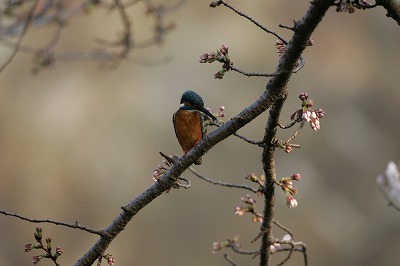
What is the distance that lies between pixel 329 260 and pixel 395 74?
15.1 ft

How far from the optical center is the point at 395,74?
1232cm

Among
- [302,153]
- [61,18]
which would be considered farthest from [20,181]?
[302,153]

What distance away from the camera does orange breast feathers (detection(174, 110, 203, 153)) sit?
11.0ft

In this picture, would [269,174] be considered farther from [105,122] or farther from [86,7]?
[105,122]

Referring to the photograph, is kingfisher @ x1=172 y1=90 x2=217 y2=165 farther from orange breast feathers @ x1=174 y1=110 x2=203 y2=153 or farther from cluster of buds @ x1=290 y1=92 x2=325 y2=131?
cluster of buds @ x1=290 y1=92 x2=325 y2=131

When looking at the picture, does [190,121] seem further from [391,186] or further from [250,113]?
[391,186]

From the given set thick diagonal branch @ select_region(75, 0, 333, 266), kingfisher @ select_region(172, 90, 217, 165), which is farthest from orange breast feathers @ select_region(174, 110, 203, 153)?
thick diagonal branch @ select_region(75, 0, 333, 266)

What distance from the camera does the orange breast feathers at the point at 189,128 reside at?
11.0ft

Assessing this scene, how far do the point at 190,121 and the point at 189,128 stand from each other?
0.08 m

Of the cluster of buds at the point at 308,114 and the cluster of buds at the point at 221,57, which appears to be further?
the cluster of buds at the point at 308,114

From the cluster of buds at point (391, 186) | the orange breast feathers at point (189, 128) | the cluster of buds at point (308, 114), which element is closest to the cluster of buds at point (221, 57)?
the cluster of buds at point (308, 114)

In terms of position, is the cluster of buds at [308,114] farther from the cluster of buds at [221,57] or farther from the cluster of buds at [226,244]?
the cluster of buds at [226,244]

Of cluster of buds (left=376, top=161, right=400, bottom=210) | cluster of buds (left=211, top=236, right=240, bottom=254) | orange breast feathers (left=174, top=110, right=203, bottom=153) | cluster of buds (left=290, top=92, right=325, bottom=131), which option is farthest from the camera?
cluster of buds (left=211, top=236, right=240, bottom=254)

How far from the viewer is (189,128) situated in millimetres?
3373
